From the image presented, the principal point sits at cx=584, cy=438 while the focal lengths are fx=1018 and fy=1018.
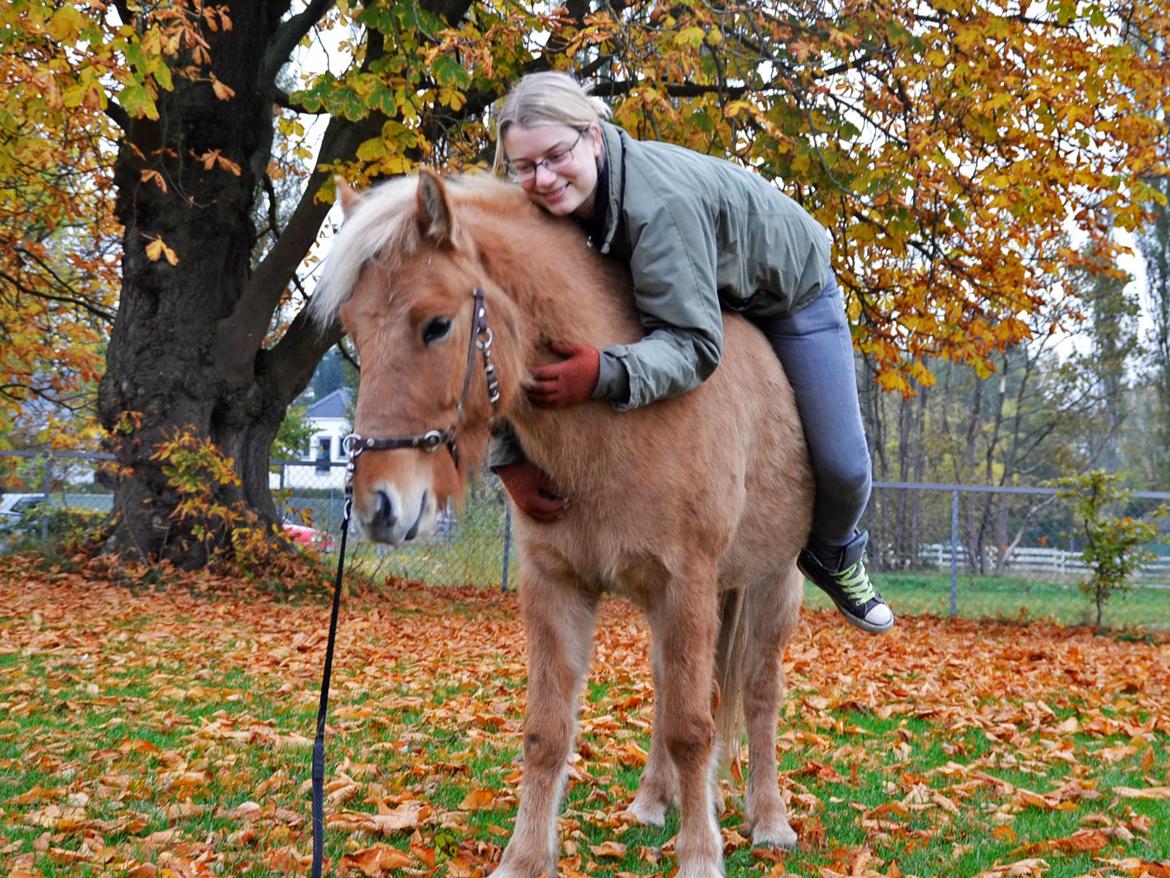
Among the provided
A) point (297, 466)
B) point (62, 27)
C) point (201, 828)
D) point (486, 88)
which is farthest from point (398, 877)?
point (297, 466)

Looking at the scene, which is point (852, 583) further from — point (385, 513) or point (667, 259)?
point (385, 513)

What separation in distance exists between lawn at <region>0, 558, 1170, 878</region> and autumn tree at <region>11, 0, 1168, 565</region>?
10.1ft

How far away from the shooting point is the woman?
304cm

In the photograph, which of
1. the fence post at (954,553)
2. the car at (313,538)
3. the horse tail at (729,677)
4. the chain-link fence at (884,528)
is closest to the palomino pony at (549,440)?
the horse tail at (729,677)

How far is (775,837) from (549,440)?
6.22 ft

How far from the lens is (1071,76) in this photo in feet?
33.4

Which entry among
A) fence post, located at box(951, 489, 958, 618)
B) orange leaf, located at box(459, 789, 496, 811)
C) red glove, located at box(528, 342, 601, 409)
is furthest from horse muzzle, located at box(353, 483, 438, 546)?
fence post, located at box(951, 489, 958, 618)

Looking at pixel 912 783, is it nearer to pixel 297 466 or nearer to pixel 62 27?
pixel 62 27

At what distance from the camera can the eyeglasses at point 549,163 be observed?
316cm

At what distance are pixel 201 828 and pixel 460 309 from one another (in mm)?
2209

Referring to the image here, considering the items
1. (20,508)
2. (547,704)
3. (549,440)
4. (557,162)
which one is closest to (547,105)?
(557,162)

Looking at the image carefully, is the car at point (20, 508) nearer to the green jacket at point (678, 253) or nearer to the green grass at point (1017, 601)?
the green grass at point (1017, 601)

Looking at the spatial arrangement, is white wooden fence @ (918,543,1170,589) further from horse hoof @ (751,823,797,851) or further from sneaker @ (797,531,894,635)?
horse hoof @ (751,823,797,851)

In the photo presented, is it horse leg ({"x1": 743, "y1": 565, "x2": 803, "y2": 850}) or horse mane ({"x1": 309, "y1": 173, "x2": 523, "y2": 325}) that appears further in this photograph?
horse leg ({"x1": 743, "y1": 565, "x2": 803, "y2": 850})
